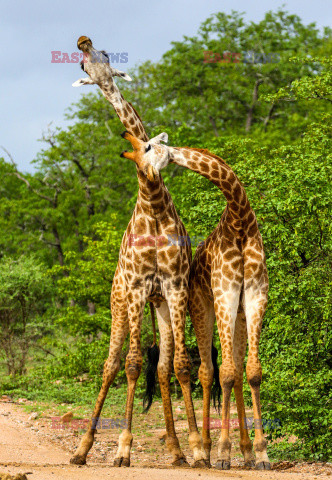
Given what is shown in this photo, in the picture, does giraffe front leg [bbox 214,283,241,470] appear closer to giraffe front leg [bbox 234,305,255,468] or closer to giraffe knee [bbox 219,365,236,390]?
giraffe knee [bbox 219,365,236,390]

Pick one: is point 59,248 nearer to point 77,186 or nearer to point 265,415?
point 77,186

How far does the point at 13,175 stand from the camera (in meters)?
32.7

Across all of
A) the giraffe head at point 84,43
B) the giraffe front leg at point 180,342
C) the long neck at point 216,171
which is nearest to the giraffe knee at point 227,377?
the giraffe front leg at point 180,342

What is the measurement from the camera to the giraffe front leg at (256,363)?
19.4ft

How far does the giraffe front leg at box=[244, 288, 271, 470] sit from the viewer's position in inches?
232

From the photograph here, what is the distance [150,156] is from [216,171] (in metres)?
0.69

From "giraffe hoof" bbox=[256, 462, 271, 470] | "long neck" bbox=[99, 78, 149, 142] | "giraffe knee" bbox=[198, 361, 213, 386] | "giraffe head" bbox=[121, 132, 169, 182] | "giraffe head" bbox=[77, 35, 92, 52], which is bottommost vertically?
"giraffe hoof" bbox=[256, 462, 271, 470]

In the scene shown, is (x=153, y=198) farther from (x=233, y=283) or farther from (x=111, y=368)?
(x=111, y=368)

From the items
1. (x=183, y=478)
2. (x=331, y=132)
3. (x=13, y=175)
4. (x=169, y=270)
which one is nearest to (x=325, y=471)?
(x=183, y=478)

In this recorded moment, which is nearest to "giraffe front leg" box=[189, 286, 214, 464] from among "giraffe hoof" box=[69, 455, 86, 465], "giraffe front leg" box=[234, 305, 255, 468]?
"giraffe front leg" box=[234, 305, 255, 468]

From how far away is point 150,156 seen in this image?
615 centimetres

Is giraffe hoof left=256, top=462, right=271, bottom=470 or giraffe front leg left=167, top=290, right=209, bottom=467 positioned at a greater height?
giraffe front leg left=167, top=290, right=209, bottom=467

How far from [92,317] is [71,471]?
414 inches

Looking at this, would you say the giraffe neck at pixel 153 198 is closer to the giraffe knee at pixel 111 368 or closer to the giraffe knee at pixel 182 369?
the giraffe knee at pixel 182 369
